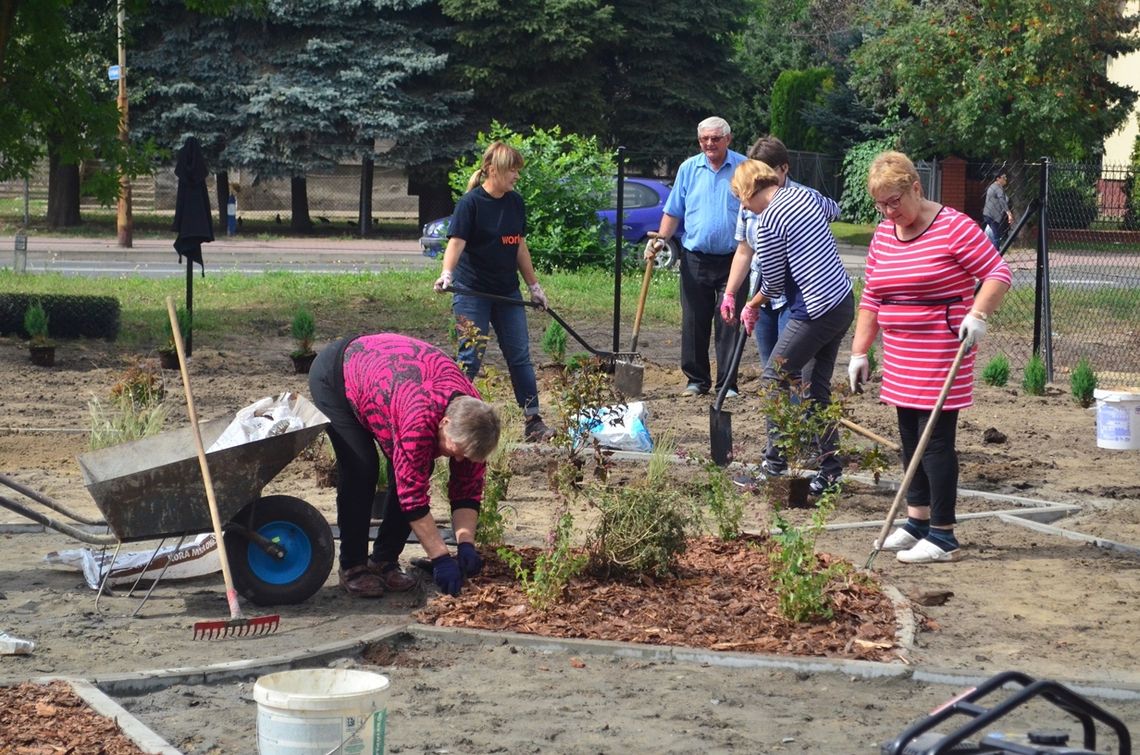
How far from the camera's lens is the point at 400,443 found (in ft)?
17.7

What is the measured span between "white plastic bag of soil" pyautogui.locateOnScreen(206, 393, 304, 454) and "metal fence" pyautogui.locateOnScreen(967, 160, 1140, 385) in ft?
25.5

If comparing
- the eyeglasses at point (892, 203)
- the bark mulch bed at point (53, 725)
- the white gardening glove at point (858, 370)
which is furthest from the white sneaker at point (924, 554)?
the bark mulch bed at point (53, 725)

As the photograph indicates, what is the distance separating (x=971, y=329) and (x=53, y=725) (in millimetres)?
3817

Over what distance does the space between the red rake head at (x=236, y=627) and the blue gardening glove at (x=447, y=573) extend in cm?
65

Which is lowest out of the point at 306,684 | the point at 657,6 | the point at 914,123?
the point at 306,684

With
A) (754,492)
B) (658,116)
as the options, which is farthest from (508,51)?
(754,492)

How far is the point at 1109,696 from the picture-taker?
4.90 meters

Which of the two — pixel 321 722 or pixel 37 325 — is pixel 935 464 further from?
pixel 37 325

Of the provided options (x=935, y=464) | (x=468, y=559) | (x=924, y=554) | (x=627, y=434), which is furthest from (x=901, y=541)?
(x=627, y=434)

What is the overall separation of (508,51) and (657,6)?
4342 millimetres

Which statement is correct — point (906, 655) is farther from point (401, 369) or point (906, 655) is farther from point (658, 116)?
point (658, 116)

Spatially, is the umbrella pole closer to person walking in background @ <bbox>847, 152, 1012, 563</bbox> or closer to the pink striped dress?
person walking in background @ <bbox>847, 152, 1012, 563</bbox>

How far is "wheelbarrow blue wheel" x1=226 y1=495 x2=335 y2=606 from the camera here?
581cm

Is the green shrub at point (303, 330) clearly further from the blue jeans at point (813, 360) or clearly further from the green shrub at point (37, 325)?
the blue jeans at point (813, 360)
